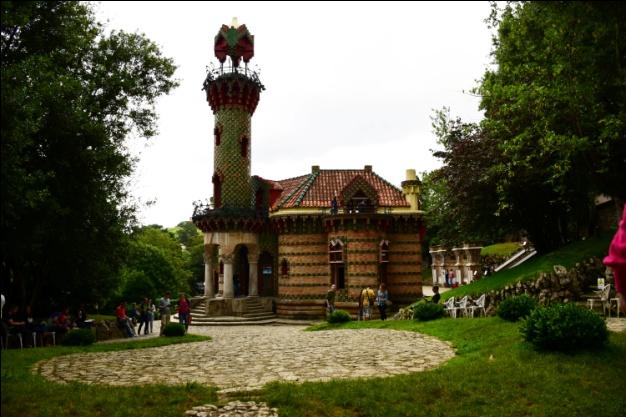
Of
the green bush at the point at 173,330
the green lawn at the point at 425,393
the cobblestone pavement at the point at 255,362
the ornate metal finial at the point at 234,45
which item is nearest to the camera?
the green lawn at the point at 425,393

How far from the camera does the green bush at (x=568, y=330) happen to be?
10102mm

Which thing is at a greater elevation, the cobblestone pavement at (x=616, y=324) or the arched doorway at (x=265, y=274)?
the arched doorway at (x=265, y=274)

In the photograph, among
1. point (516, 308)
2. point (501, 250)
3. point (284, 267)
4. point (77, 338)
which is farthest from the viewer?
point (501, 250)

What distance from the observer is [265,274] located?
3331 centimetres

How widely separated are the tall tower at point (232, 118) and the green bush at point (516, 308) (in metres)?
20.1

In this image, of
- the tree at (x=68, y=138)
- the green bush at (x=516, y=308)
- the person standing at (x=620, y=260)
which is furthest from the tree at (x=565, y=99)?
the tree at (x=68, y=138)

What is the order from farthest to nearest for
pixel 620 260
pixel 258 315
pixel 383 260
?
pixel 383 260 < pixel 258 315 < pixel 620 260

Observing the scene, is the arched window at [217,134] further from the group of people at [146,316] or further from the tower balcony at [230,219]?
the group of people at [146,316]

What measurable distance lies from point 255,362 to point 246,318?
17.1 metres

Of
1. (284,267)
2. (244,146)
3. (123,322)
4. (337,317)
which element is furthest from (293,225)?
(123,322)

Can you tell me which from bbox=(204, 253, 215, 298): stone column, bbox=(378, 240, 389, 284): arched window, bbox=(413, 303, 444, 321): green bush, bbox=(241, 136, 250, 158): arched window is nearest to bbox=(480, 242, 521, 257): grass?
bbox=(378, 240, 389, 284): arched window

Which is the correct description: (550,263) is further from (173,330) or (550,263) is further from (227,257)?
(227,257)

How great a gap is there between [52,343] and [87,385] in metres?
9.49

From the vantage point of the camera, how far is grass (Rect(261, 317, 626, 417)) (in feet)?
25.5
